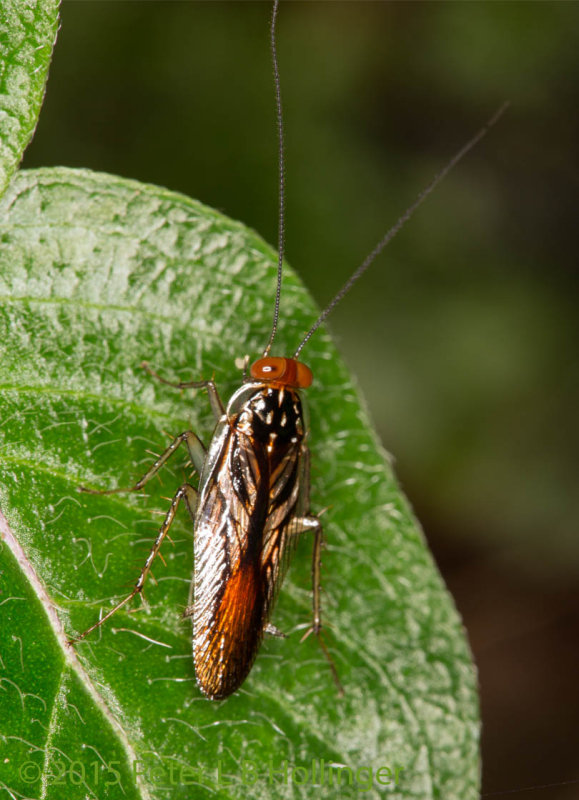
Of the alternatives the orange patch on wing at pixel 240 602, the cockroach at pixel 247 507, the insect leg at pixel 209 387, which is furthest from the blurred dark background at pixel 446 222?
the orange patch on wing at pixel 240 602

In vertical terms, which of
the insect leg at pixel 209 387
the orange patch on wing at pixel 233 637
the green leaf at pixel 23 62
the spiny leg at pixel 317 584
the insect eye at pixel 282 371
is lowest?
the orange patch on wing at pixel 233 637

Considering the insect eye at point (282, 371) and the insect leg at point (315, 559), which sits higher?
the insect eye at point (282, 371)

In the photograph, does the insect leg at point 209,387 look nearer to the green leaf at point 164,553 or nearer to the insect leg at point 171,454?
the green leaf at point 164,553

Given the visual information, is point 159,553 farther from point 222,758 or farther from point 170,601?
point 222,758

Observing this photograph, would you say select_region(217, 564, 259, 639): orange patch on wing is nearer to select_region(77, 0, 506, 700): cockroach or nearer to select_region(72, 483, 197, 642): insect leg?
select_region(77, 0, 506, 700): cockroach

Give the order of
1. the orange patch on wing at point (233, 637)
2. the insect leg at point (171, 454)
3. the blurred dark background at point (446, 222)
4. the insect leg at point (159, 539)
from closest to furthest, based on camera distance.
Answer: the insect leg at point (159, 539)
the orange patch on wing at point (233, 637)
the insect leg at point (171, 454)
the blurred dark background at point (446, 222)

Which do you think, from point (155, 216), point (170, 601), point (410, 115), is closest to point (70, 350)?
point (155, 216)
